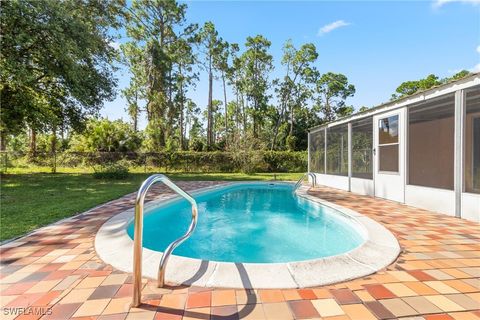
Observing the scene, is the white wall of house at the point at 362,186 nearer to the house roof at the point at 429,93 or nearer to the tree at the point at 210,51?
the house roof at the point at 429,93

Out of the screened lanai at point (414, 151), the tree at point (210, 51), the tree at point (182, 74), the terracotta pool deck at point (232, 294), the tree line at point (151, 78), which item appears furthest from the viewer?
the tree at point (210, 51)

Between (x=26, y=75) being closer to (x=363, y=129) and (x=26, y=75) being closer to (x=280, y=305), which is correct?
(x=280, y=305)

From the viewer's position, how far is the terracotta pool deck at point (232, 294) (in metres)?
1.90

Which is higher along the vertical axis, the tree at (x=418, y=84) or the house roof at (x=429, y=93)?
the tree at (x=418, y=84)

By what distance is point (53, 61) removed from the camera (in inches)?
399

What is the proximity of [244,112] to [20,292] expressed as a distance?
26.2 meters

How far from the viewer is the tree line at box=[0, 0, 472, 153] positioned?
957 cm

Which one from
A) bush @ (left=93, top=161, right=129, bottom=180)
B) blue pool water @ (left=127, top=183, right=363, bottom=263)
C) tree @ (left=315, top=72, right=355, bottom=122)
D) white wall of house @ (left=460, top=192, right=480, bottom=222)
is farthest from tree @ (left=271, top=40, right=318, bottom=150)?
white wall of house @ (left=460, top=192, right=480, bottom=222)

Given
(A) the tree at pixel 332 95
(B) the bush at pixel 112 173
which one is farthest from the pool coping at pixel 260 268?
(A) the tree at pixel 332 95

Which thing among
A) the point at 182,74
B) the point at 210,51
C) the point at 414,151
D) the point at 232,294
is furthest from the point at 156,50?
the point at 232,294

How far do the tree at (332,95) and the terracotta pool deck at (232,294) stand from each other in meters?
28.4

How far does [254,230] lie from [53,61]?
10.7 meters

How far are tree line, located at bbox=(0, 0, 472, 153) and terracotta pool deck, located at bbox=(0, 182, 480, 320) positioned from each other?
9.28 meters

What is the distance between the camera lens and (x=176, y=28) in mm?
22641
